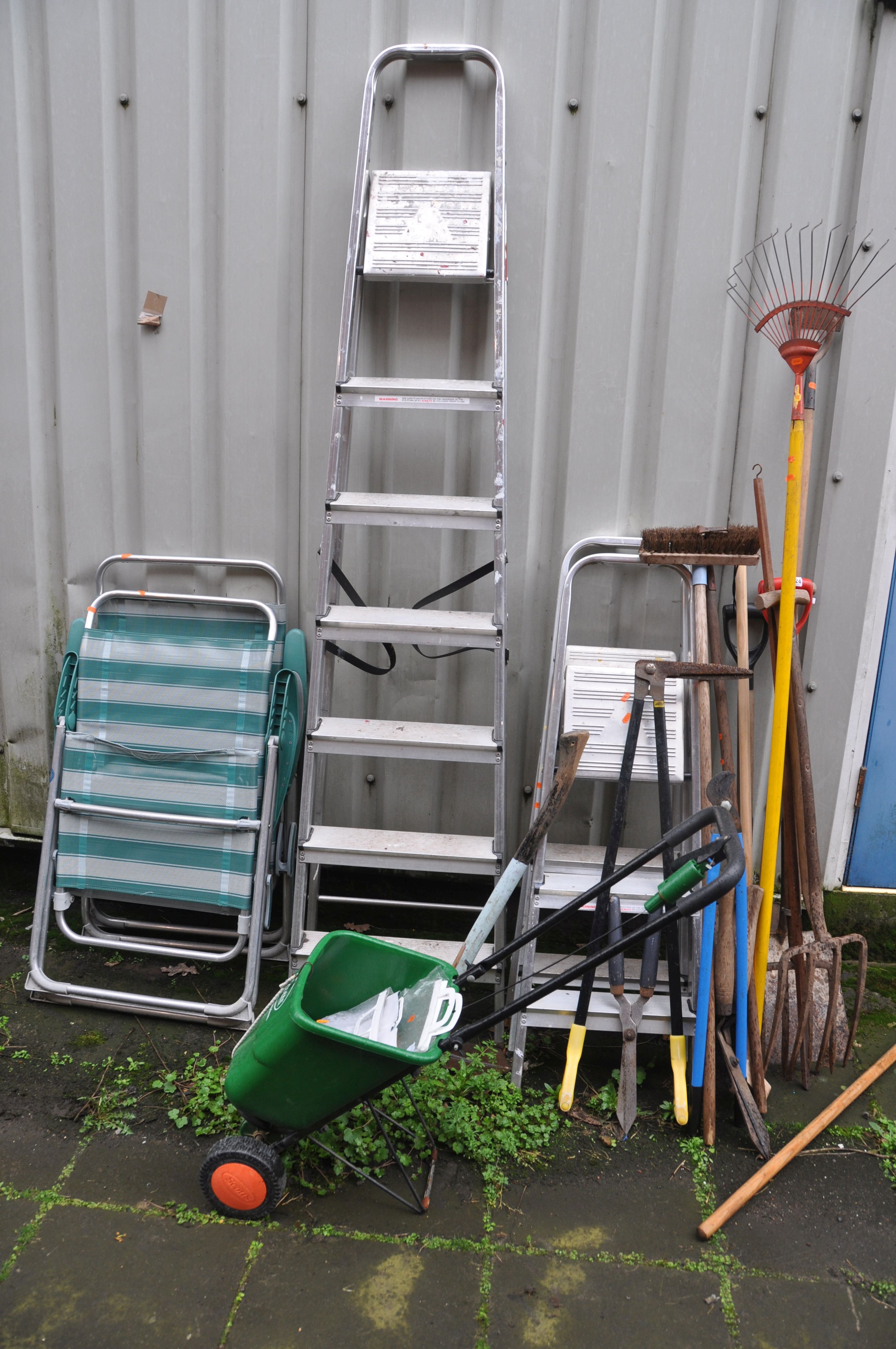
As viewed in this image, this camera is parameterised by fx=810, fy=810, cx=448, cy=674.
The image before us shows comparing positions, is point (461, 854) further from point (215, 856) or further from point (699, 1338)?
point (699, 1338)

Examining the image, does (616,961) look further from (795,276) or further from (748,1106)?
(795,276)

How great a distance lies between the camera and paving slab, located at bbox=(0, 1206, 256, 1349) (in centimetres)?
168

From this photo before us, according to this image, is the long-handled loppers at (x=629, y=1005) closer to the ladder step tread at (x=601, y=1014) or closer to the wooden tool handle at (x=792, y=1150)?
the ladder step tread at (x=601, y=1014)

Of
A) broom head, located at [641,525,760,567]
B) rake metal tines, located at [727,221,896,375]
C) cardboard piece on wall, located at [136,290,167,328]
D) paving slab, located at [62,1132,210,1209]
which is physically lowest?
paving slab, located at [62,1132,210,1209]

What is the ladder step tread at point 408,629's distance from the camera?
8.16 feet

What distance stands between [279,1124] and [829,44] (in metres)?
3.43

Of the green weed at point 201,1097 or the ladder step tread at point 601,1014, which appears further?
the ladder step tread at point 601,1014

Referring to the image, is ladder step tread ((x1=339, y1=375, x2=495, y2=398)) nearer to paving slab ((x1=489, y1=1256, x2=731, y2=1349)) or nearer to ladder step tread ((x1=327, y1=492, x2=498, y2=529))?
ladder step tread ((x1=327, y1=492, x2=498, y2=529))

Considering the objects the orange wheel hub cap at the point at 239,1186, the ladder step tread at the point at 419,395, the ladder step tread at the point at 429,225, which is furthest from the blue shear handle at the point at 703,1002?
the ladder step tread at the point at 429,225

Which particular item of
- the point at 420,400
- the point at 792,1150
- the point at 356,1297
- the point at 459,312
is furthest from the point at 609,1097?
the point at 459,312

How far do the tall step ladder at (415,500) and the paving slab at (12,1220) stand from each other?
864 millimetres

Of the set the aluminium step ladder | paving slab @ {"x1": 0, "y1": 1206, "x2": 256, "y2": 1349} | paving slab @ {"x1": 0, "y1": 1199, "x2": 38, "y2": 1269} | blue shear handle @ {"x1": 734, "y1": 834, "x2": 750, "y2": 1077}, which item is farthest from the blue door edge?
paving slab @ {"x1": 0, "y1": 1199, "x2": 38, "y2": 1269}

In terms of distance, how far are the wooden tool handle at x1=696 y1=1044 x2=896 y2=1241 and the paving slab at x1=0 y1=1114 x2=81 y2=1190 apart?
5.32ft

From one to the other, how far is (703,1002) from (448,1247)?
0.93 metres
